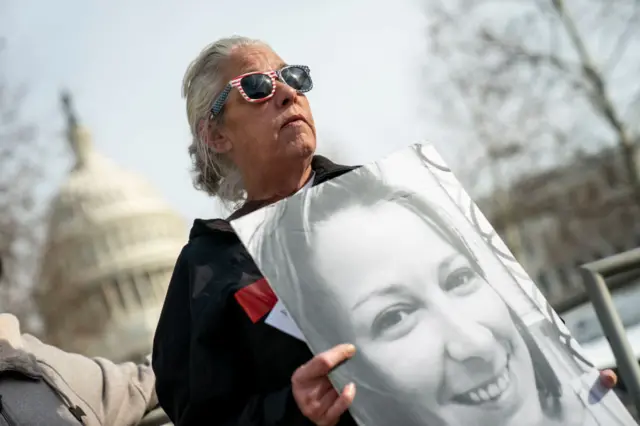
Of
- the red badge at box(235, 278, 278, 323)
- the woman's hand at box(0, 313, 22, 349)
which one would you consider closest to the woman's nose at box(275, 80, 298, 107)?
the red badge at box(235, 278, 278, 323)

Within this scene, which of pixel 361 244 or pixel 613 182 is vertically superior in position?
pixel 361 244

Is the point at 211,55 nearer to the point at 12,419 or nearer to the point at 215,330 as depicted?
the point at 215,330

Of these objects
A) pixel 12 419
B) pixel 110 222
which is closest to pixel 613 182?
pixel 12 419

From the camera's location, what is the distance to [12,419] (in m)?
2.31

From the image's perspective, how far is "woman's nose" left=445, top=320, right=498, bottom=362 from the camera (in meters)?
1.44

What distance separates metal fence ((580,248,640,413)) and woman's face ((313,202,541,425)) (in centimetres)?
97

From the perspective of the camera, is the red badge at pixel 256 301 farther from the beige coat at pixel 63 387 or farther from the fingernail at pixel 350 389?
the beige coat at pixel 63 387

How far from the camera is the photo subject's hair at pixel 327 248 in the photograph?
1.44 metres

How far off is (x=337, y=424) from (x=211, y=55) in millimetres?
808

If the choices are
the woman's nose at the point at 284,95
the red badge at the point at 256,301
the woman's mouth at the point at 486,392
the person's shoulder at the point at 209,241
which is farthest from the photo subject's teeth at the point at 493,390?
the woman's nose at the point at 284,95

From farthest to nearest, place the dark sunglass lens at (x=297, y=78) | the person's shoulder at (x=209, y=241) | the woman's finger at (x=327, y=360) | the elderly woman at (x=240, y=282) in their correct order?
the dark sunglass lens at (x=297, y=78) < the person's shoulder at (x=209, y=241) < the elderly woman at (x=240, y=282) < the woman's finger at (x=327, y=360)

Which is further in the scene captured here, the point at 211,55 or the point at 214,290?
the point at 211,55

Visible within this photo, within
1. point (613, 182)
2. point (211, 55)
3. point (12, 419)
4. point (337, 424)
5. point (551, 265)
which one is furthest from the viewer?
point (551, 265)

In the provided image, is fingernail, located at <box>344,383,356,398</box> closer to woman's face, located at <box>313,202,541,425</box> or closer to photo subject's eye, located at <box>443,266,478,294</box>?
woman's face, located at <box>313,202,541,425</box>
